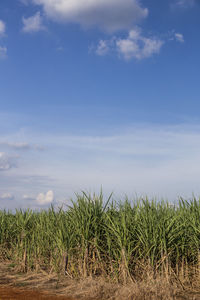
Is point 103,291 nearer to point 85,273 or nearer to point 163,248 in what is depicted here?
point 85,273

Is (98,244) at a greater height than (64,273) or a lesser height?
greater

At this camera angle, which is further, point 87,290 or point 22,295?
point 22,295

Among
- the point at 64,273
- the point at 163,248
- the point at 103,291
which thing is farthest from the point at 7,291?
the point at 163,248

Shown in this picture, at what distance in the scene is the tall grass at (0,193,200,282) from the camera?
8445mm

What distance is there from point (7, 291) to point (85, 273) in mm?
2090

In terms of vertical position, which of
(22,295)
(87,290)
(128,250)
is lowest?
(22,295)

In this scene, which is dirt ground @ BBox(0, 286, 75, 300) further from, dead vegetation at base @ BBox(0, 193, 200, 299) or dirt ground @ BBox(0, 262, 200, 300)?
dead vegetation at base @ BBox(0, 193, 200, 299)

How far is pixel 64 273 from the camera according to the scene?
948 centimetres

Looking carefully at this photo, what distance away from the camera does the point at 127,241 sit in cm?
865

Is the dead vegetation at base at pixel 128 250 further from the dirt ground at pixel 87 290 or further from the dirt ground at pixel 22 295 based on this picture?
the dirt ground at pixel 22 295

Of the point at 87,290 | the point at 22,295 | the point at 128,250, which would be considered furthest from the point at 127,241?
the point at 22,295

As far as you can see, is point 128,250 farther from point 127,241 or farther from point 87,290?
point 87,290

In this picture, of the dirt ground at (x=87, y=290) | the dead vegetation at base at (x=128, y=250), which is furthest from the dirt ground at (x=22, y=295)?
the dead vegetation at base at (x=128, y=250)

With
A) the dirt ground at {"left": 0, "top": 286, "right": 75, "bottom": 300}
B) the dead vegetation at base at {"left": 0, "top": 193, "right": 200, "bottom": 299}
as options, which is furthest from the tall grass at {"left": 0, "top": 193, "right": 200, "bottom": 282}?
the dirt ground at {"left": 0, "top": 286, "right": 75, "bottom": 300}
